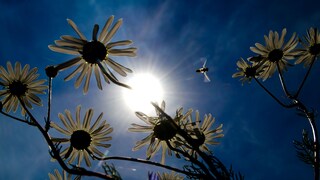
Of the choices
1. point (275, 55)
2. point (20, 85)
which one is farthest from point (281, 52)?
point (20, 85)

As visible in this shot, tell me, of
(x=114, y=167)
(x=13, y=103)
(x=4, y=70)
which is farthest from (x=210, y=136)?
(x=4, y=70)

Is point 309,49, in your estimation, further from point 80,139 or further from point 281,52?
point 80,139

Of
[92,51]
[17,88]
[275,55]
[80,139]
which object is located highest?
[275,55]

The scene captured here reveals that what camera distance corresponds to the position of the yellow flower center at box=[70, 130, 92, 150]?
164 inches

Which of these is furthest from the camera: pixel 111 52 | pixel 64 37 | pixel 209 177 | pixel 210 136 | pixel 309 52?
pixel 309 52

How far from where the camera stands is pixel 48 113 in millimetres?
3166

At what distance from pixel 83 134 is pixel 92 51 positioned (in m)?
1.10

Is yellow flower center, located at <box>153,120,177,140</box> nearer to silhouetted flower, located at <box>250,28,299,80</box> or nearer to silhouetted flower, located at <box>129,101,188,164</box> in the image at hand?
silhouetted flower, located at <box>129,101,188,164</box>

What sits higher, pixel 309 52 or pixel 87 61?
pixel 309 52

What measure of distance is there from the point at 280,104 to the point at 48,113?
2.47 m

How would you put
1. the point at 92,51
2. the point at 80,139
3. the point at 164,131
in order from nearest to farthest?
1. the point at 164,131
2. the point at 92,51
3. the point at 80,139

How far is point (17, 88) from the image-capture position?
206 inches

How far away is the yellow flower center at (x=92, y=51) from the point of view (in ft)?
13.4

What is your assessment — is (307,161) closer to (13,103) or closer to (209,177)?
(209,177)
